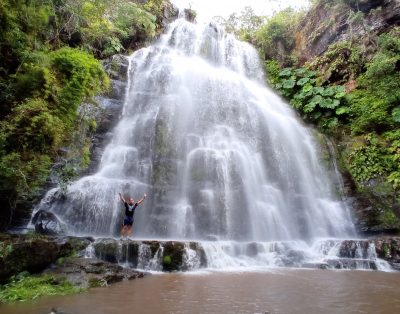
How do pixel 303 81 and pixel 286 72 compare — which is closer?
pixel 303 81

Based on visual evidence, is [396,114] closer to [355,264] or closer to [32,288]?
[355,264]

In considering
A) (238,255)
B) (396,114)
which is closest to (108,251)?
(238,255)

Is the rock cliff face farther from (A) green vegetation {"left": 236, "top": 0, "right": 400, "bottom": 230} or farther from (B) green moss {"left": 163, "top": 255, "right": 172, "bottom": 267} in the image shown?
(B) green moss {"left": 163, "top": 255, "right": 172, "bottom": 267}

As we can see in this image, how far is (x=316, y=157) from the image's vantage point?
1379cm

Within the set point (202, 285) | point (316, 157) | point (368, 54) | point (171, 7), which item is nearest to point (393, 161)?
point (316, 157)

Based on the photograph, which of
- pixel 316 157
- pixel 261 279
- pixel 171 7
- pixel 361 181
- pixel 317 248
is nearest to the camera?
pixel 261 279

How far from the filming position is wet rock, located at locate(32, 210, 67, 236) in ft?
28.3

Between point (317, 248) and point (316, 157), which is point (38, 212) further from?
point (316, 157)

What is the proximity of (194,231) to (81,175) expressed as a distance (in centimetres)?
407

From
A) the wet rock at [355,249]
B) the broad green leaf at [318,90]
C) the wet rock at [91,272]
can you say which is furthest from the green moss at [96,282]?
the broad green leaf at [318,90]

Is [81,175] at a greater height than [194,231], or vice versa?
[81,175]

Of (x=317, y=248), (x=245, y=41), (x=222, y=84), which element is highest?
(x=245, y=41)

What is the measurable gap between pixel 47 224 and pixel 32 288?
356 centimetres

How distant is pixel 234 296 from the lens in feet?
16.7
